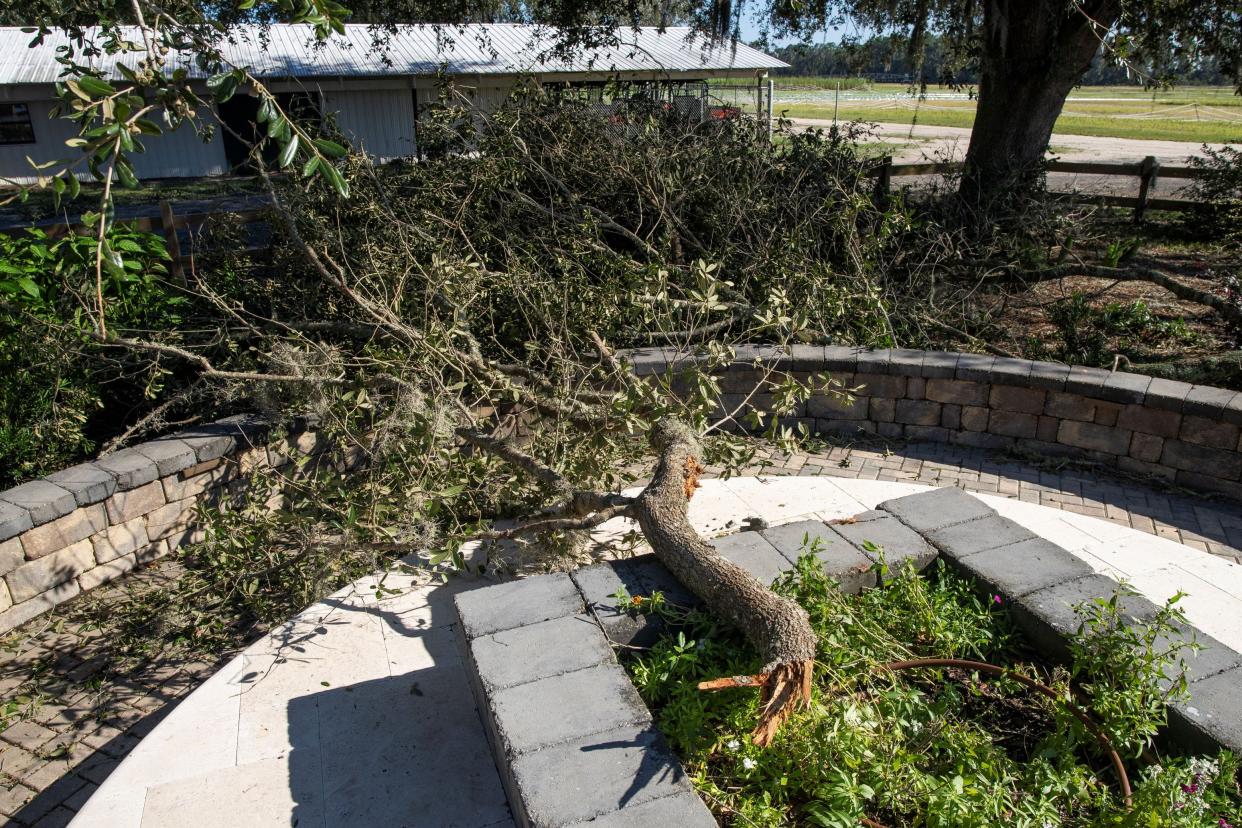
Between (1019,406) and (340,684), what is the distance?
4.31m

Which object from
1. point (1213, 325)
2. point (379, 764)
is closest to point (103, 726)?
point (379, 764)

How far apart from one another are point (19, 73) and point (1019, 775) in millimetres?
22276

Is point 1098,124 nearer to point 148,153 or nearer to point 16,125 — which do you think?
point 148,153

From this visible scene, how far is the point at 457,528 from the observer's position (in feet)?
13.8

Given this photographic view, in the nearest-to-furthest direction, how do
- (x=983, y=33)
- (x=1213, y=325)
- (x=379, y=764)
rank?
(x=379, y=764), (x=1213, y=325), (x=983, y=33)

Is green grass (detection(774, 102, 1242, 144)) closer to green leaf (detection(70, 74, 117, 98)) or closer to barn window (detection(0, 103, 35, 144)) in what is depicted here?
barn window (detection(0, 103, 35, 144))

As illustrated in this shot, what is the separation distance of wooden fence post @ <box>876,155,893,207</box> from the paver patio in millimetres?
5134

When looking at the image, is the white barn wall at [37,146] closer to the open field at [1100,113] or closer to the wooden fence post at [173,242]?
the open field at [1100,113]

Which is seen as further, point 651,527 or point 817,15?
point 817,15

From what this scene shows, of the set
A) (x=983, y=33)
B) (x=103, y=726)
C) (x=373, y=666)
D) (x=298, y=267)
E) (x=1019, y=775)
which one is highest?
(x=983, y=33)

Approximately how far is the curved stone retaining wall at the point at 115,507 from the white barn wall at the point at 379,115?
54.8ft

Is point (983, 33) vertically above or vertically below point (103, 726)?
above

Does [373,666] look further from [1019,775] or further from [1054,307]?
[1054,307]

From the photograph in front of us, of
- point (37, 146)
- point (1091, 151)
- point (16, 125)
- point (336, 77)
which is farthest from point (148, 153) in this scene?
point (1091, 151)
